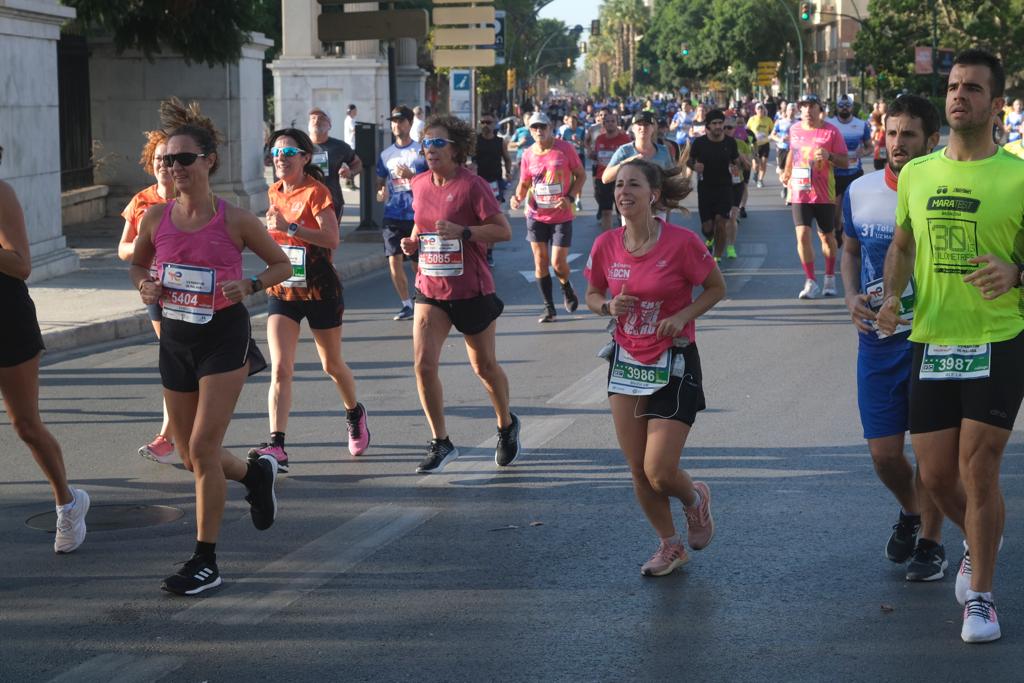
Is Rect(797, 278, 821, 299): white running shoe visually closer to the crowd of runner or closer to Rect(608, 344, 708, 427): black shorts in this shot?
the crowd of runner

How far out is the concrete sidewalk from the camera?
1295 cm


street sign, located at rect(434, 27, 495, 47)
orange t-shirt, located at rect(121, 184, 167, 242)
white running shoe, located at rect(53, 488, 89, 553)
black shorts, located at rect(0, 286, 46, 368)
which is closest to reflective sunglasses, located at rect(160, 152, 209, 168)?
black shorts, located at rect(0, 286, 46, 368)

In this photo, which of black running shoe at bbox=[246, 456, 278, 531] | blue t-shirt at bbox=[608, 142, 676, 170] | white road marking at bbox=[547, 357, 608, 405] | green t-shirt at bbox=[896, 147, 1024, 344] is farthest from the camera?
blue t-shirt at bbox=[608, 142, 676, 170]

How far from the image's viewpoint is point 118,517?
7.13 m

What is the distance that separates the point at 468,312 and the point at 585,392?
8.06 ft

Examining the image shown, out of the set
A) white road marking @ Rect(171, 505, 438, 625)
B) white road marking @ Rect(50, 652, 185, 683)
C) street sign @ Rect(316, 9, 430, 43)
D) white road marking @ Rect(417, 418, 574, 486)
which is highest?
street sign @ Rect(316, 9, 430, 43)

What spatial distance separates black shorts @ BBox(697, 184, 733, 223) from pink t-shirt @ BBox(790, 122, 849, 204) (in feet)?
6.42

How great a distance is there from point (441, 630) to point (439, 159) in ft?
10.9

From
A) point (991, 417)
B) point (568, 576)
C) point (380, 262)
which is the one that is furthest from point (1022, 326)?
point (380, 262)

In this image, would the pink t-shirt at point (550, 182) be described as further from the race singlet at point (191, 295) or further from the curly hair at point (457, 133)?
the race singlet at point (191, 295)

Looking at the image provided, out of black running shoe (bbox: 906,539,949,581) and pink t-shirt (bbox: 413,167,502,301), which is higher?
pink t-shirt (bbox: 413,167,502,301)

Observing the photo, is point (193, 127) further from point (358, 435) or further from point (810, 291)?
point (810, 291)

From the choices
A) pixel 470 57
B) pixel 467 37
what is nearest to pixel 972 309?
pixel 467 37

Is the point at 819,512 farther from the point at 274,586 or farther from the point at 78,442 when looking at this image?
the point at 78,442
